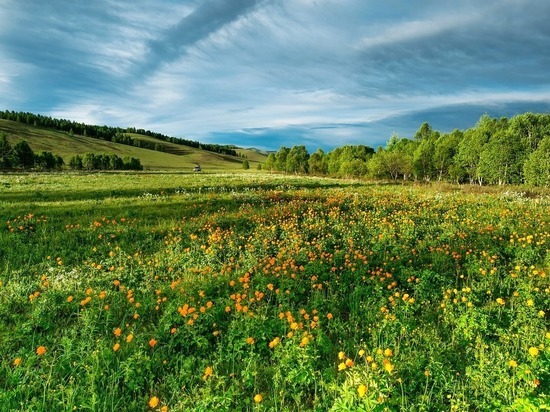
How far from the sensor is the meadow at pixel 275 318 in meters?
4.03

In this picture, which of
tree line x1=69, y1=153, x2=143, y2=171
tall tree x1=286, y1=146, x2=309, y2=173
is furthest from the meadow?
tree line x1=69, y1=153, x2=143, y2=171

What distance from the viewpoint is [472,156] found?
54000 millimetres

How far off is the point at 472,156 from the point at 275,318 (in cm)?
5929

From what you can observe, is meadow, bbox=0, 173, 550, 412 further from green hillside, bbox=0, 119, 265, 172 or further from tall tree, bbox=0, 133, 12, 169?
green hillside, bbox=0, 119, 265, 172

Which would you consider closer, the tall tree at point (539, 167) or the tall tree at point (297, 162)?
the tall tree at point (539, 167)

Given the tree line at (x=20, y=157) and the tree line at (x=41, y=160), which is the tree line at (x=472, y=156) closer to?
the tree line at (x=41, y=160)

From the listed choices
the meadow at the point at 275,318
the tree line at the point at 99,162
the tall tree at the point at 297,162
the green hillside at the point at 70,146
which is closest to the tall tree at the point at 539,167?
the meadow at the point at 275,318

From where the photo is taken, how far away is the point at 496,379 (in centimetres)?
400

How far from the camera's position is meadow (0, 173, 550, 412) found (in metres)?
4.03

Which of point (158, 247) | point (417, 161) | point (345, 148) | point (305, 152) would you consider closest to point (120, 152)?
point (305, 152)

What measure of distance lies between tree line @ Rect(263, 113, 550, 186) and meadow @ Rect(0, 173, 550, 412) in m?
39.8

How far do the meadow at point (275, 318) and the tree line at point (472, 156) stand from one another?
39835mm

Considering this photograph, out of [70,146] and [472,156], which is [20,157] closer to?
[70,146]

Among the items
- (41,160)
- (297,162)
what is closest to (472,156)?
(297,162)
